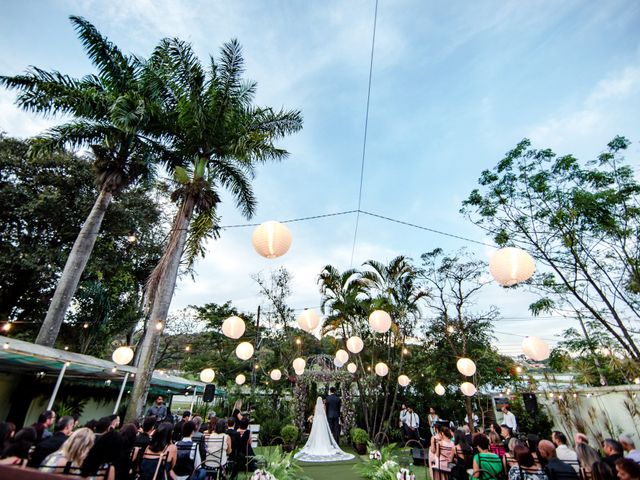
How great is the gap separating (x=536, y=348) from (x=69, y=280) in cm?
1241

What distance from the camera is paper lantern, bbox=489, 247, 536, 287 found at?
4.19 meters

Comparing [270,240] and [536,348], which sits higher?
[270,240]

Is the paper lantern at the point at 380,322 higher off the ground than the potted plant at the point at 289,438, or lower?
higher

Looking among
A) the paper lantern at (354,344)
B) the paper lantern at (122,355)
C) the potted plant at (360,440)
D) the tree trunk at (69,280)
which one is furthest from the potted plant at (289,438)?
the tree trunk at (69,280)

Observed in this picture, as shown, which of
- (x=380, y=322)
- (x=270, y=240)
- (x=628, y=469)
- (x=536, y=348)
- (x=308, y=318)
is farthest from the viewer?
(x=308, y=318)

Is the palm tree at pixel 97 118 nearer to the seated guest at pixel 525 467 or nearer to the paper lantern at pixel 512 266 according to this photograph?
the paper lantern at pixel 512 266

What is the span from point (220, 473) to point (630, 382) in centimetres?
1134

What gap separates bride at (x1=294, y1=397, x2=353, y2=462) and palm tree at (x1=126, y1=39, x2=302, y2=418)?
590 centimetres

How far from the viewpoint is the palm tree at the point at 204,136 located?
7.51 metres

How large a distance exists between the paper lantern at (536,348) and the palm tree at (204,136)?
8.35 m

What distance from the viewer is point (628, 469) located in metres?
3.02

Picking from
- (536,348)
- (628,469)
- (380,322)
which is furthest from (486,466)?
(536,348)

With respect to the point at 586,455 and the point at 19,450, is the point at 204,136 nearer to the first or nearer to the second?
the point at 19,450

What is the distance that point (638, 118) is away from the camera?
698 cm
